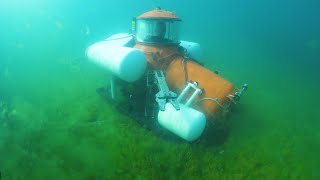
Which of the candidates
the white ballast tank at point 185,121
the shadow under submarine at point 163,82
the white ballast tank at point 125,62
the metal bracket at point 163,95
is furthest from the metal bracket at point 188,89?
the white ballast tank at point 125,62

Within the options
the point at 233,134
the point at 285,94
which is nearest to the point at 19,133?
the point at 233,134

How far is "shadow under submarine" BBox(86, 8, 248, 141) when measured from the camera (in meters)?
6.63

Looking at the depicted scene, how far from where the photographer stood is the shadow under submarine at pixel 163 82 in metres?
6.63

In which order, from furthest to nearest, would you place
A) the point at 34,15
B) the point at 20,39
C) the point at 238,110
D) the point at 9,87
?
the point at 34,15 < the point at 20,39 < the point at 9,87 < the point at 238,110

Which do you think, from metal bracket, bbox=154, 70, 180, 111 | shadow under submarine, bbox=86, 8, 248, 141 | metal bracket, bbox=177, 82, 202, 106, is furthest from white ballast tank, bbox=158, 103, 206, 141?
metal bracket, bbox=177, 82, 202, 106

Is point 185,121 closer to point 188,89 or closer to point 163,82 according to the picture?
point 188,89

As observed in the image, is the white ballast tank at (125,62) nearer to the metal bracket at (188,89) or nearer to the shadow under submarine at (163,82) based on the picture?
the shadow under submarine at (163,82)

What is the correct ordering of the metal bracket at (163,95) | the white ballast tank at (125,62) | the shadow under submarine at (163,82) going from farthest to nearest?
the white ballast tank at (125,62) < the metal bracket at (163,95) < the shadow under submarine at (163,82)

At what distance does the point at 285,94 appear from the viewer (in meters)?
11.8

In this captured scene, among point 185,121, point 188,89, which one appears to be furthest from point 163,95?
point 185,121

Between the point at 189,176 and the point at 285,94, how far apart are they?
24.9ft

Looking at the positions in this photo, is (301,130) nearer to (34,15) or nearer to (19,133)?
(19,133)

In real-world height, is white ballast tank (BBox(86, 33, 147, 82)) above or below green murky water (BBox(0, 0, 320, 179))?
above

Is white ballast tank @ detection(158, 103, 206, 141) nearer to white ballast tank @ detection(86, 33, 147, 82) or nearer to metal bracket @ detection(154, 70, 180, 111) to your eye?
metal bracket @ detection(154, 70, 180, 111)
